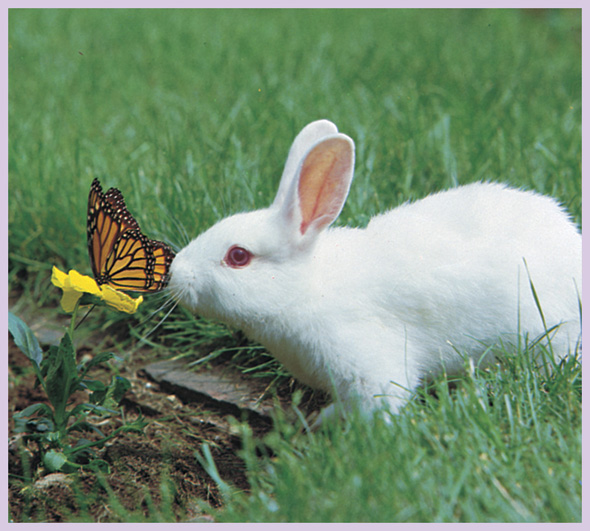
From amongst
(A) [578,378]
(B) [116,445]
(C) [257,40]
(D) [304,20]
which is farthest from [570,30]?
(B) [116,445]

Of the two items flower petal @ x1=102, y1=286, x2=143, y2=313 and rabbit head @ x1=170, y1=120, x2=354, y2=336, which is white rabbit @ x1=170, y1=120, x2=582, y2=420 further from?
flower petal @ x1=102, y1=286, x2=143, y2=313

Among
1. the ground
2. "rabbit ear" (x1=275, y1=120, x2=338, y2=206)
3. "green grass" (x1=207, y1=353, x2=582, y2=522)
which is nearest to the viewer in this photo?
"green grass" (x1=207, y1=353, x2=582, y2=522)

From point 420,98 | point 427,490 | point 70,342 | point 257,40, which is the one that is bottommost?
point 427,490

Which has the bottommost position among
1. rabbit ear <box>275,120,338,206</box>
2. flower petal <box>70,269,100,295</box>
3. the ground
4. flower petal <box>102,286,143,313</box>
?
the ground

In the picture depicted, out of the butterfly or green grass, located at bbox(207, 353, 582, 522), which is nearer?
green grass, located at bbox(207, 353, 582, 522)

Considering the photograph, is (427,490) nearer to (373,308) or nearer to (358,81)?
(373,308)

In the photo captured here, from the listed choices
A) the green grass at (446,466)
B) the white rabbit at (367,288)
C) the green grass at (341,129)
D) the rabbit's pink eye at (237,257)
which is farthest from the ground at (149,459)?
the rabbit's pink eye at (237,257)

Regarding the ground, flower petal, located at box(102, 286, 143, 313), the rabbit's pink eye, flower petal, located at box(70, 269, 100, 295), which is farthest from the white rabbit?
the ground
